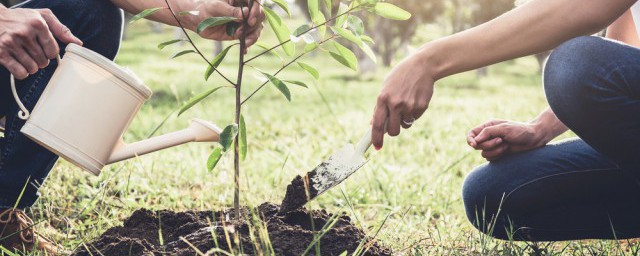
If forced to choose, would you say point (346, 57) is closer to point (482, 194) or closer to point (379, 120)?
point (379, 120)

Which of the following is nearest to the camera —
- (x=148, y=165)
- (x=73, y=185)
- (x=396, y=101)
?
(x=396, y=101)

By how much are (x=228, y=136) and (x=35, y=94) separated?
2.65 ft

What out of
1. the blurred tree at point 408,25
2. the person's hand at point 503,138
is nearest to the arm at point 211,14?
the person's hand at point 503,138

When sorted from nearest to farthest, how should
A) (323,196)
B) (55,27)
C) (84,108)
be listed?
(84,108)
(55,27)
(323,196)

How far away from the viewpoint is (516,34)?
5.52 feet

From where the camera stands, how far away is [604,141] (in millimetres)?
1796

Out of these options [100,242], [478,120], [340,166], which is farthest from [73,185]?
[478,120]

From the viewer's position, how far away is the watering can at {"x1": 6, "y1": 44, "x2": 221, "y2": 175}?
1.74 meters

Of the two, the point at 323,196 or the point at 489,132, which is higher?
the point at 489,132

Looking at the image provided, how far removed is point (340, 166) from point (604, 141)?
732 millimetres

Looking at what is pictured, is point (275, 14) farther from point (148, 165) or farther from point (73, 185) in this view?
point (148, 165)

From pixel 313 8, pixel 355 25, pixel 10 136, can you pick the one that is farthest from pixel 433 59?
pixel 10 136

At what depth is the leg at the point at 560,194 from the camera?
6.80 feet

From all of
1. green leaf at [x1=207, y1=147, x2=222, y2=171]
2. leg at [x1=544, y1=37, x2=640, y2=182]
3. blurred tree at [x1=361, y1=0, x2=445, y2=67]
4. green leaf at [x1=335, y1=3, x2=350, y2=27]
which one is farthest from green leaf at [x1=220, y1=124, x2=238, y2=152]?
blurred tree at [x1=361, y1=0, x2=445, y2=67]
